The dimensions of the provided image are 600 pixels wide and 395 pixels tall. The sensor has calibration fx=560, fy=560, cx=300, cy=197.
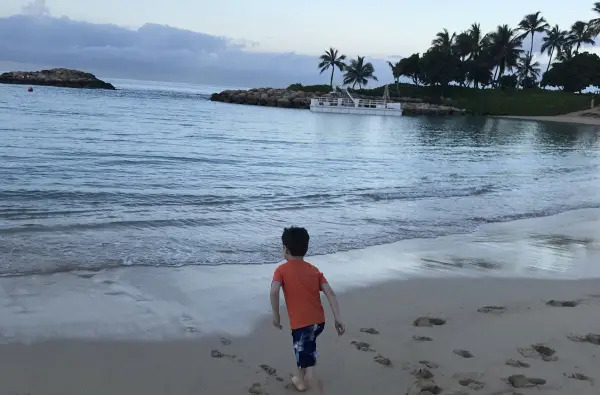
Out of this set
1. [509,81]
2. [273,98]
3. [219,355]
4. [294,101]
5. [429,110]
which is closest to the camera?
[219,355]

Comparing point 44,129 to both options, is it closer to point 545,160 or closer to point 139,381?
point 545,160

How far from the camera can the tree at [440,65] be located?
88.9m

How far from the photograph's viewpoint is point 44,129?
2725 cm

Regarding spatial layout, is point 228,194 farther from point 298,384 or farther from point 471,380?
point 471,380

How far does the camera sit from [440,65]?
291 feet

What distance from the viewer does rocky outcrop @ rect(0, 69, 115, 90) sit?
116 metres

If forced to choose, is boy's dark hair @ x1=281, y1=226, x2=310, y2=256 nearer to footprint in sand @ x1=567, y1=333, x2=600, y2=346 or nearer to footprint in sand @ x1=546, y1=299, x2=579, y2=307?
footprint in sand @ x1=567, y1=333, x2=600, y2=346

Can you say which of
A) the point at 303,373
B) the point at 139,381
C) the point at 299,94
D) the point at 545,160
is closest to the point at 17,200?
the point at 139,381

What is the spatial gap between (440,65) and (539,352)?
88988 mm

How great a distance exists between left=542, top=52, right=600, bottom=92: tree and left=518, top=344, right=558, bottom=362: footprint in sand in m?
101

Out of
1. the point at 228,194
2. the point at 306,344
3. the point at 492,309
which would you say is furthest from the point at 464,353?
the point at 228,194

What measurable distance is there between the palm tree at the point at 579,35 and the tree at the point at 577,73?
2.41 m

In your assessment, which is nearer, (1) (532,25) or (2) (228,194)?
(2) (228,194)

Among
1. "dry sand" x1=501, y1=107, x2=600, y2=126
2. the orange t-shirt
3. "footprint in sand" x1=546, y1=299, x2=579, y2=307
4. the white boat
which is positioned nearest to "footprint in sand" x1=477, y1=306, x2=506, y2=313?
"footprint in sand" x1=546, y1=299, x2=579, y2=307
